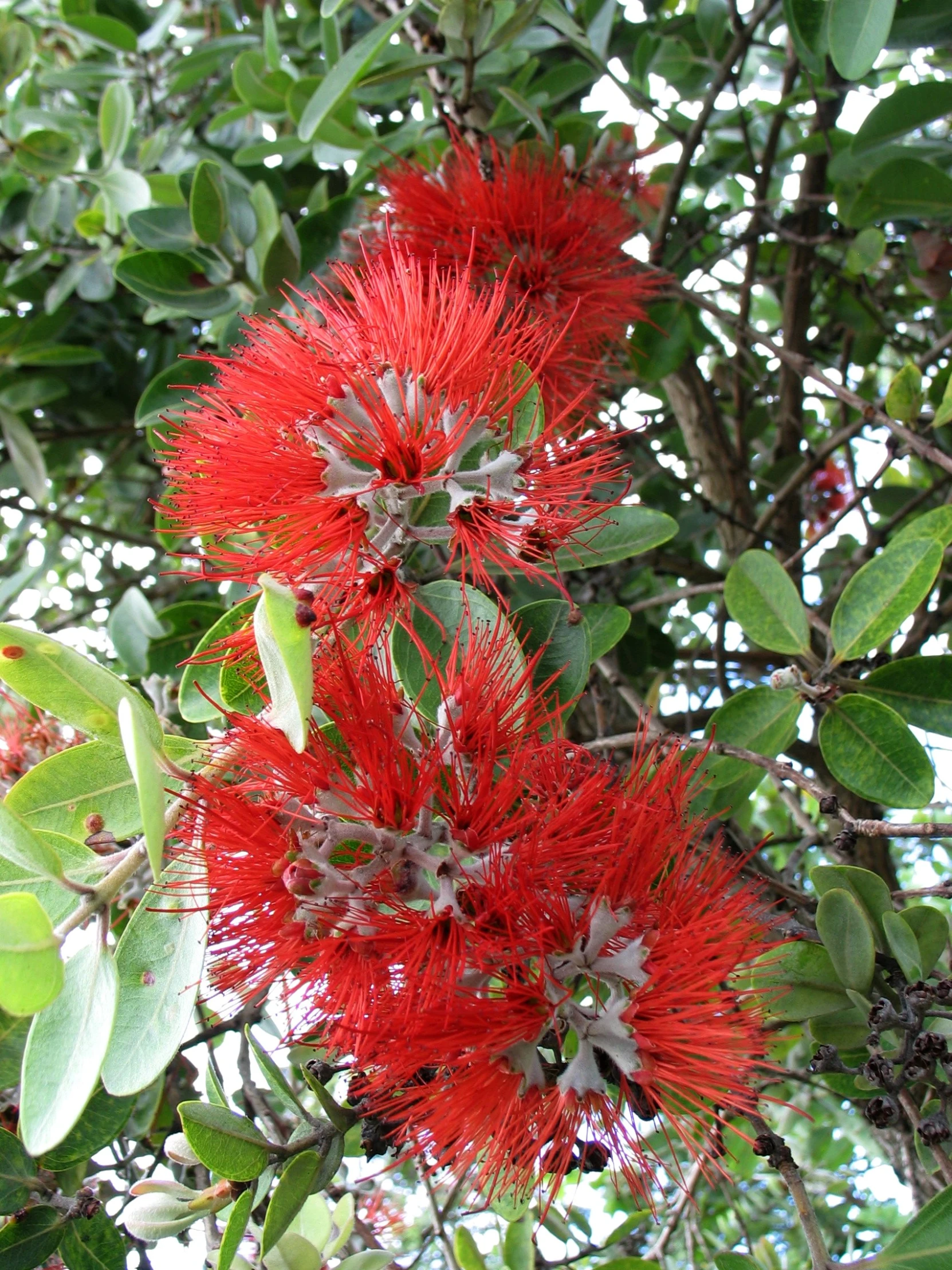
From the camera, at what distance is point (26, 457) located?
6.82ft

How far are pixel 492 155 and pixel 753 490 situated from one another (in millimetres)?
1394

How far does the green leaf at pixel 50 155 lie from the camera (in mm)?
1947

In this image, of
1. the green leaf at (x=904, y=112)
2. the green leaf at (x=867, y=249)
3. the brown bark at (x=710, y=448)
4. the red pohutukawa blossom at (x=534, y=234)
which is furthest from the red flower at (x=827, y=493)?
the red pohutukawa blossom at (x=534, y=234)

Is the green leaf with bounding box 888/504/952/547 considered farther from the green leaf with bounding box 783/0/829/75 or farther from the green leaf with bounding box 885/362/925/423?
the green leaf with bounding box 783/0/829/75

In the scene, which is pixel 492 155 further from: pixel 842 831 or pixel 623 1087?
pixel 623 1087

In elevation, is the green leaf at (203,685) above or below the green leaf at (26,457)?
below

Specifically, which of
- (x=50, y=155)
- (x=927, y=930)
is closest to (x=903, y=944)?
(x=927, y=930)

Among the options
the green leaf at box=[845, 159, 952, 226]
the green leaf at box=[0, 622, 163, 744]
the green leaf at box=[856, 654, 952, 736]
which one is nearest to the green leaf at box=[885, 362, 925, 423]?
the green leaf at box=[856, 654, 952, 736]

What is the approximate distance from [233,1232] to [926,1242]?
1.94 feet

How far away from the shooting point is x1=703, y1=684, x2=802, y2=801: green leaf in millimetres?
1202

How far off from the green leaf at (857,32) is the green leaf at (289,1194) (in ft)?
4.58

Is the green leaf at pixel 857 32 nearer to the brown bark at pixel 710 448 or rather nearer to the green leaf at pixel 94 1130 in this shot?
the brown bark at pixel 710 448

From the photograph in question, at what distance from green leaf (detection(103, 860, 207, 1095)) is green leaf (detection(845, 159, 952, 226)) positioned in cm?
149

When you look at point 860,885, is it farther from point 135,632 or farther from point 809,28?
point 809,28
